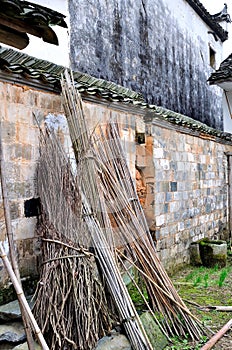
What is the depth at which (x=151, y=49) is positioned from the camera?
20.1 feet

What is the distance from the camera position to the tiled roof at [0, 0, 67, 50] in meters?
1.85

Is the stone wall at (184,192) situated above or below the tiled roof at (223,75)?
below

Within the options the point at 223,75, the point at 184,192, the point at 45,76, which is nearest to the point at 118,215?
the point at 45,76

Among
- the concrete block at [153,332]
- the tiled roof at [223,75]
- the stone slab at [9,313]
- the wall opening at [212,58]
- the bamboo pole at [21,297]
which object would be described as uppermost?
the wall opening at [212,58]

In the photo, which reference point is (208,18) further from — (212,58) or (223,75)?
(223,75)

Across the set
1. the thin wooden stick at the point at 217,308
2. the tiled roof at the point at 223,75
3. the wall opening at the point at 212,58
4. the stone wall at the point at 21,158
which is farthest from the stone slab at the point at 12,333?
the wall opening at the point at 212,58

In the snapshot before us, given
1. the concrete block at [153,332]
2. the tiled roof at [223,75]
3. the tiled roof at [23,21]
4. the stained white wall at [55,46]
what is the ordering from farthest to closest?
the tiled roof at [223,75] < the stained white wall at [55,46] < the concrete block at [153,332] < the tiled roof at [23,21]

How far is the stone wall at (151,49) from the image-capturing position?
471 centimetres

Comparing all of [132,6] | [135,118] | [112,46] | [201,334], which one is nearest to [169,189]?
[135,118]

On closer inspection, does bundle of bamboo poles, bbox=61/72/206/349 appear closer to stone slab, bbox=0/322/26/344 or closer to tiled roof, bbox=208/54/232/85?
stone slab, bbox=0/322/26/344

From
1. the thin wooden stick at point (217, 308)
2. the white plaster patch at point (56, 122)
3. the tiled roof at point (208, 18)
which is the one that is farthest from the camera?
the tiled roof at point (208, 18)

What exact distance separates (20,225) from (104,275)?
0.76m

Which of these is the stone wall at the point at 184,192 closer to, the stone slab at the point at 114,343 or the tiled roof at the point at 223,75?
the tiled roof at the point at 223,75

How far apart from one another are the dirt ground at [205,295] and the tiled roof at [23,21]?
7.10ft
